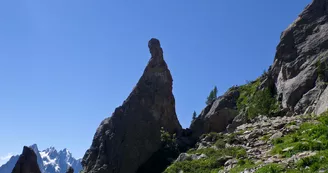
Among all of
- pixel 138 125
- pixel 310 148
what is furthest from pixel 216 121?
→ pixel 310 148

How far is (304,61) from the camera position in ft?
194

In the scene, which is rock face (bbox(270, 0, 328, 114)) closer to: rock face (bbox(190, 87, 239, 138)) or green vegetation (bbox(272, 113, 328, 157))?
rock face (bbox(190, 87, 239, 138))

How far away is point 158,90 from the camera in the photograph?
8562 cm

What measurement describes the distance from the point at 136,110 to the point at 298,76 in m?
41.3

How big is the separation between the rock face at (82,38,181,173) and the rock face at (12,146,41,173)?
13.3m

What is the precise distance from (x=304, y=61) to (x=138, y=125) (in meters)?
40.3

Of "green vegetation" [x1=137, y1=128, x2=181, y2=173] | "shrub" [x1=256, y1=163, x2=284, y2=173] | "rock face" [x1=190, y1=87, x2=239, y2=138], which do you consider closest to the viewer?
"shrub" [x1=256, y1=163, x2=284, y2=173]

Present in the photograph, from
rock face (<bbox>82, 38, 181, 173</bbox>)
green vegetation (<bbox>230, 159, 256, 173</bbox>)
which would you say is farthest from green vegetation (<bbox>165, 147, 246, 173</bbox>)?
rock face (<bbox>82, 38, 181, 173</bbox>)

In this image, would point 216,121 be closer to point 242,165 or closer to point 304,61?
point 304,61

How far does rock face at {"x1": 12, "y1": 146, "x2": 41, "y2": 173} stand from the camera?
219 feet

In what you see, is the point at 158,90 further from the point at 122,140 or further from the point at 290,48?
the point at 290,48

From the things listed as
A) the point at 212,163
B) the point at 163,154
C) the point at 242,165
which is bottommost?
the point at 242,165

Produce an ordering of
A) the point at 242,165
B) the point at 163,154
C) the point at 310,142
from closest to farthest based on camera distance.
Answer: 1. the point at 310,142
2. the point at 242,165
3. the point at 163,154

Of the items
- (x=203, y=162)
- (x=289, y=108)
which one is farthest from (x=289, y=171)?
(x=289, y=108)
